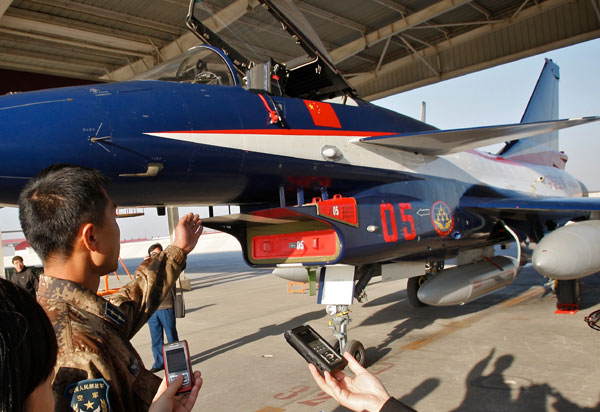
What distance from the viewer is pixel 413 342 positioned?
621 centimetres

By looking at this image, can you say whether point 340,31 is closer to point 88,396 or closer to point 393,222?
point 393,222

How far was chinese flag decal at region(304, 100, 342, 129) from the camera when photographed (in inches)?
191

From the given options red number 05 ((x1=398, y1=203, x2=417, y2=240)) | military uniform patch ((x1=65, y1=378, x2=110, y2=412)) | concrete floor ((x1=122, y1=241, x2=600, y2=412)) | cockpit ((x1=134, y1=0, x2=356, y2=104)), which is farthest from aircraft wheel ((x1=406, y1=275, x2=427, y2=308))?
military uniform patch ((x1=65, y1=378, x2=110, y2=412))

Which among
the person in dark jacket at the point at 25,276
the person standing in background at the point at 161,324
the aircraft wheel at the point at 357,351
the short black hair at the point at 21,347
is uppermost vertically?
the short black hair at the point at 21,347

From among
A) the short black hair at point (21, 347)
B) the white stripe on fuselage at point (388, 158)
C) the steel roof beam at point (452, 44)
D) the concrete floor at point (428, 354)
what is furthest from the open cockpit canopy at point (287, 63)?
the steel roof beam at point (452, 44)

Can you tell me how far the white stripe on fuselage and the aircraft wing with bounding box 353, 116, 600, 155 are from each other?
0.12 metres

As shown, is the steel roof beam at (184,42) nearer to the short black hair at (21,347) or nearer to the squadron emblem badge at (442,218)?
the squadron emblem badge at (442,218)

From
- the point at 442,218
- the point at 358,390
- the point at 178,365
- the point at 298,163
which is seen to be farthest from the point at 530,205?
the point at 178,365

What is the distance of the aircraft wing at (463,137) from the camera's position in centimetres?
532

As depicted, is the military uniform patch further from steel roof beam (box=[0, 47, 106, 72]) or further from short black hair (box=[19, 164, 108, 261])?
steel roof beam (box=[0, 47, 106, 72])

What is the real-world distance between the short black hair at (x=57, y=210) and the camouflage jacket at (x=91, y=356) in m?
0.11

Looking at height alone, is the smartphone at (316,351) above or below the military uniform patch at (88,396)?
below

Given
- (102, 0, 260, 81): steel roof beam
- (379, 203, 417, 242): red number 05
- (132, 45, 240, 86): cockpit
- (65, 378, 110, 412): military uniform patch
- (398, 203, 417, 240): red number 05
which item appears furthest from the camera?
(102, 0, 260, 81): steel roof beam

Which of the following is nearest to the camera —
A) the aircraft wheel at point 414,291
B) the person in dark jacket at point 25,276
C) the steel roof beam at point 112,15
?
the person in dark jacket at point 25,276
